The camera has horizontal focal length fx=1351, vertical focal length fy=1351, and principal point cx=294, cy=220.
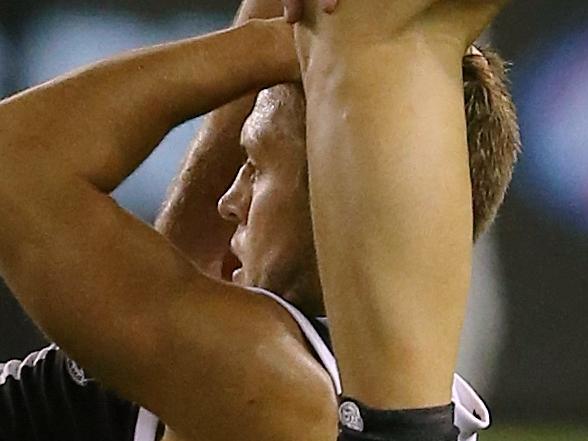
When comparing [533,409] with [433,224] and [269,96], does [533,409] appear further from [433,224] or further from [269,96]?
[433,224]

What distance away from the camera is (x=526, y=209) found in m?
2.41

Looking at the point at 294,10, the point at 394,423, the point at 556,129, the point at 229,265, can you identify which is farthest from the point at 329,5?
the point at 556,129

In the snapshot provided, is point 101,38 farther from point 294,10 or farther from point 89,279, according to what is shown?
point 294,10

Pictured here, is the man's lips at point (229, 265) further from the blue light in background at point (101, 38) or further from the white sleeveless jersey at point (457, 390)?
the blue light in background at point (101, 38)

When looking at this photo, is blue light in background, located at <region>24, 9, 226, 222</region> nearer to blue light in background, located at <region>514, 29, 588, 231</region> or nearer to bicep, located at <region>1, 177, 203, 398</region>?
blue light in background, located at <region>514, 29, 588, 231</region>

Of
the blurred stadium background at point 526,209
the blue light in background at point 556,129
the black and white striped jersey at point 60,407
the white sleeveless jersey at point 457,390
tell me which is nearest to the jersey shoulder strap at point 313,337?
the white sleeveless jersey at point 457,390

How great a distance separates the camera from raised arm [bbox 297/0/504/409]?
1.47ft

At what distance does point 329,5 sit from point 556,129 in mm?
1989

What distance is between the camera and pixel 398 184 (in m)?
0.45

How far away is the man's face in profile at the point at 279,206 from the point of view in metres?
0.64

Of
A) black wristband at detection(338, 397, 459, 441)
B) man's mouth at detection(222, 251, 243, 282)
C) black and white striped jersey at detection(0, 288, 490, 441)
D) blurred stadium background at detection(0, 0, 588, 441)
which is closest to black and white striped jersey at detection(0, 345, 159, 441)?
black and white striped jersey at detection(0, 288, 490, 441)

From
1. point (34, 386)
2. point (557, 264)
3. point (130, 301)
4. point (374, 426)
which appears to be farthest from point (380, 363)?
point (557, 264)

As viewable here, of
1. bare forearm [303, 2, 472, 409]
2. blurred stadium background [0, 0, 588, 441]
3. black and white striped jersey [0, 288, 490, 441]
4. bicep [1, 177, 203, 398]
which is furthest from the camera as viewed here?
blurred stadium background [0, 0, 588, 441]

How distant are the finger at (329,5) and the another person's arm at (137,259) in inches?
5.6
